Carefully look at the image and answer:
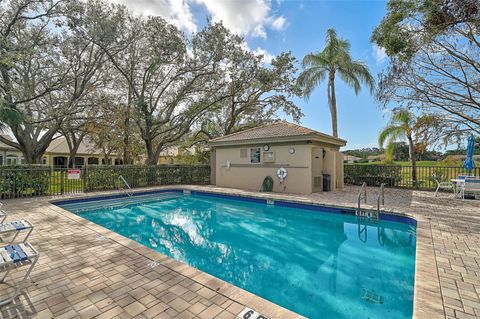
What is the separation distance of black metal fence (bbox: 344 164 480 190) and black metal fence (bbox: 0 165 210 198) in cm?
964

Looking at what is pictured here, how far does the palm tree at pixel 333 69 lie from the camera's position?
16.4 meters

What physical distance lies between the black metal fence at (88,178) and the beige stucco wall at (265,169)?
227 centimetres

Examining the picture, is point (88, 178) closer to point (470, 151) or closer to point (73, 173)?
point (73, 173)

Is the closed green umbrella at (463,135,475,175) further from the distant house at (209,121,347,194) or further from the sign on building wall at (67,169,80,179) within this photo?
the sign on building wall at (67,169,80,179)

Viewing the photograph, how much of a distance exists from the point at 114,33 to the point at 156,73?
4.12 m

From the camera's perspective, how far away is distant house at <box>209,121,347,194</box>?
11445 millimetres

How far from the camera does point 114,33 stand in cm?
1250

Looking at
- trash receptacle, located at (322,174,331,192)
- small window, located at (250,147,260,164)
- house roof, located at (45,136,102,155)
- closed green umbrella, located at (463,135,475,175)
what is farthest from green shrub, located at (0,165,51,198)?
house roof, located at (45,136,102,155)

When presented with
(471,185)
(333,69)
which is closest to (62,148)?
(333,69)

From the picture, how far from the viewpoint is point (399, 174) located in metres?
13.9

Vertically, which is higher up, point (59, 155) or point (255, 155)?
point (59, 155)

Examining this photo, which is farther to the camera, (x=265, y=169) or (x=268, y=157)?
(x=265, y=169)

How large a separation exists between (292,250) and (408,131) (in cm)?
1263

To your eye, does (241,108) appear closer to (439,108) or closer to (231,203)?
(231,203)
